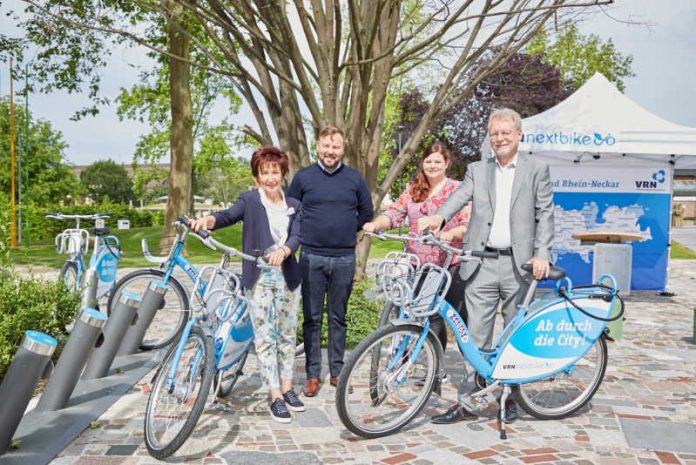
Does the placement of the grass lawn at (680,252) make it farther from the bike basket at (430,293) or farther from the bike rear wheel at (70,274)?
the bike basket at (430,293)

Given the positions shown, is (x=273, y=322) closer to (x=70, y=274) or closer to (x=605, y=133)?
(x=70, y=274)

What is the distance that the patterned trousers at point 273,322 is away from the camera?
4.50 metres

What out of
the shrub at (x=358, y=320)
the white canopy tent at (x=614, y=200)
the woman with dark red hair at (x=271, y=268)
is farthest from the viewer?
the white canopy tent at (x=614, y=200)

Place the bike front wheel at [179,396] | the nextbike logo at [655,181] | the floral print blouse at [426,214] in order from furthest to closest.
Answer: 1. the nextbike logo at [655,181]
2. the floral print blouse at [426,214]
3. the bike front wheel at [179,396]

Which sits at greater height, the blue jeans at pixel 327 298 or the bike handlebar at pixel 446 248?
the bike handlebar at pixel 446 248

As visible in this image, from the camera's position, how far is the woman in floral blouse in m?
4.93

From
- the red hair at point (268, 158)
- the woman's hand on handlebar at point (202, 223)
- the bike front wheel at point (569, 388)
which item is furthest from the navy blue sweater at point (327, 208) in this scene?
the bike front wheel at point (569, 388)

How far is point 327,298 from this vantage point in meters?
5.11

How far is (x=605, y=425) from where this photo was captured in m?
4.59

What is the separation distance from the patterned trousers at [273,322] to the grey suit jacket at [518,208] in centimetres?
120

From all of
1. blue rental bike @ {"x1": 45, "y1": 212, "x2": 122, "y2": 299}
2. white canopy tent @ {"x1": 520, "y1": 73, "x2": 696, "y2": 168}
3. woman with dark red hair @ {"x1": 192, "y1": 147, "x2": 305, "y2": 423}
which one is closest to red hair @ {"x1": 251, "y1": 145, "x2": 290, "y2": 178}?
woman with dark red hair @ {"x1": 192, "y1": 147, "x2": 305, "y2": 423}

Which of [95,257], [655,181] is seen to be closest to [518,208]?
[95,257]

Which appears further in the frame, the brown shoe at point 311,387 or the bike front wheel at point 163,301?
the bike front wheel at point 163,301

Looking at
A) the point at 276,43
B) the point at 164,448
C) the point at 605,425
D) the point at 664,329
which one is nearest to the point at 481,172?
the point at 605,425
